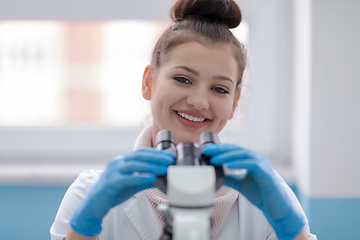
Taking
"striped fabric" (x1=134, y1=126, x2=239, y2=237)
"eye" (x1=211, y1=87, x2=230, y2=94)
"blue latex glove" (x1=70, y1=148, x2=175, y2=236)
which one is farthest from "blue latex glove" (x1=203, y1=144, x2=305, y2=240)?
"eye" (x1=211, y1=87, x2=230, y2=94)

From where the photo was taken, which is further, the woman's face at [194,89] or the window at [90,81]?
the window at [90,81]

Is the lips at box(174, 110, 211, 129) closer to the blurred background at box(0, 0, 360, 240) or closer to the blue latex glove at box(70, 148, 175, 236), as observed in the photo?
the blue latex glove at box(70, 148, 175, 236)

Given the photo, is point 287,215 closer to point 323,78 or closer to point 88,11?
point 323,78

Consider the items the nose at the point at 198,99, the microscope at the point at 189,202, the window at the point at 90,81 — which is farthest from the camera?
the window at the point at 90,81

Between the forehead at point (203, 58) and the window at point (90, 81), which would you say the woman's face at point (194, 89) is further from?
the window at point (90, 81)

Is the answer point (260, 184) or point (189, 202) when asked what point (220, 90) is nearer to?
point (260, 184)

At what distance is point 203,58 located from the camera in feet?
2.81

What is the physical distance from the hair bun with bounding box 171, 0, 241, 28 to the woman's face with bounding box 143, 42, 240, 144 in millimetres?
122

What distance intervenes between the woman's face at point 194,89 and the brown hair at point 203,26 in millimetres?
29

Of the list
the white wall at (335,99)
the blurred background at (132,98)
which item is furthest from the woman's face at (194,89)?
the white wall at (335,99)

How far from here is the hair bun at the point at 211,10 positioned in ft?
3.11

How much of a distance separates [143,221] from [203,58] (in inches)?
→ 18.2

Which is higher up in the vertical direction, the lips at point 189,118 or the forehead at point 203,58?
the forehead at point 203,58

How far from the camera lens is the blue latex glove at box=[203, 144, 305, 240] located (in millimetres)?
575
